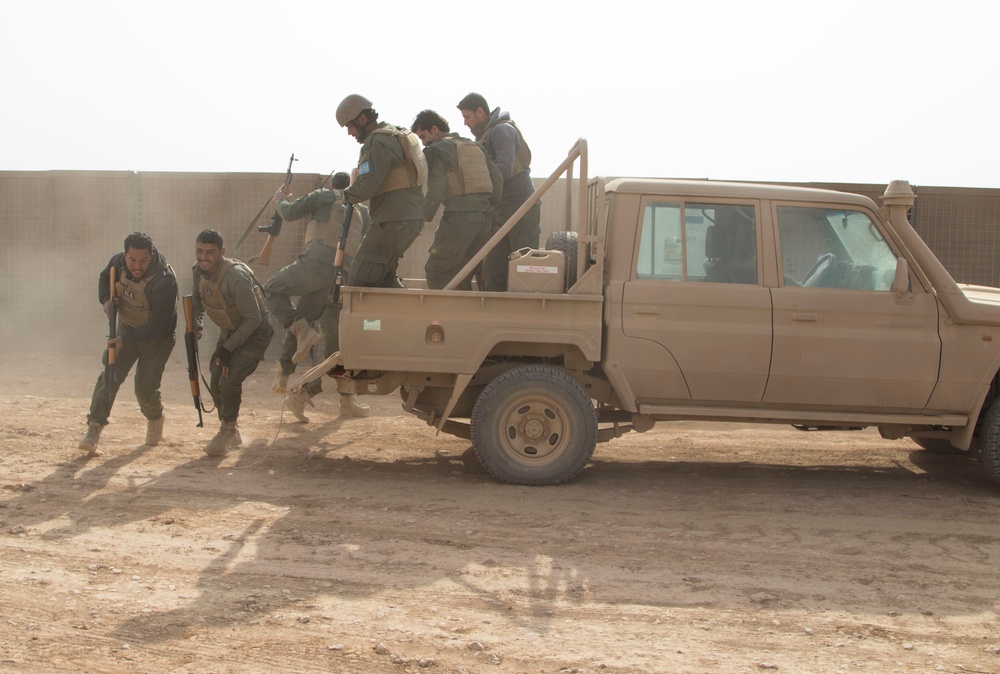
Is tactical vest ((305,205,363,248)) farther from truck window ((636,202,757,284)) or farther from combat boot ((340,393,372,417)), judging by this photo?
truck window ((636,202,757,284))

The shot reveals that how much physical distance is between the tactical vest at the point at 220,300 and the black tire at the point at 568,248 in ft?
7.23

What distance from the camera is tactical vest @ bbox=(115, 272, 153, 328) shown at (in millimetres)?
6980

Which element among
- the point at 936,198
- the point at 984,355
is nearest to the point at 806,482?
the point at 984,355

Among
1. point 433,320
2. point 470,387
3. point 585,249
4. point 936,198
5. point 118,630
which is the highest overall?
point 936,198

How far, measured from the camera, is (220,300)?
7152 mm

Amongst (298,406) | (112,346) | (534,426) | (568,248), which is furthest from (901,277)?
(112,346)

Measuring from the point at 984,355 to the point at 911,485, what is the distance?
3.54ft

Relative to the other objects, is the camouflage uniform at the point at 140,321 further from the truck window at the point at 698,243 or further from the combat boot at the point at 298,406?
the truck window at the point at 698,243

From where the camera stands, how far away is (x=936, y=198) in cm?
1153

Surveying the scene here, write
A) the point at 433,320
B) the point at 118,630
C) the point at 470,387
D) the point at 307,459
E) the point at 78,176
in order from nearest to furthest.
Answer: the point at 118,630 < the point at 433,320 < the point at 470,387 < the point at 307,459 < the point at 78,176

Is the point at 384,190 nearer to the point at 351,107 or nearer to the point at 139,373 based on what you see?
the point at 351,107

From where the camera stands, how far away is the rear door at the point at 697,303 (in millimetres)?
6348

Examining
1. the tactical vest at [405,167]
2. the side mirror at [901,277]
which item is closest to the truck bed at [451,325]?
the tactical vest at [405,167]

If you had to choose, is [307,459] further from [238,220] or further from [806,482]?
[238,220]
